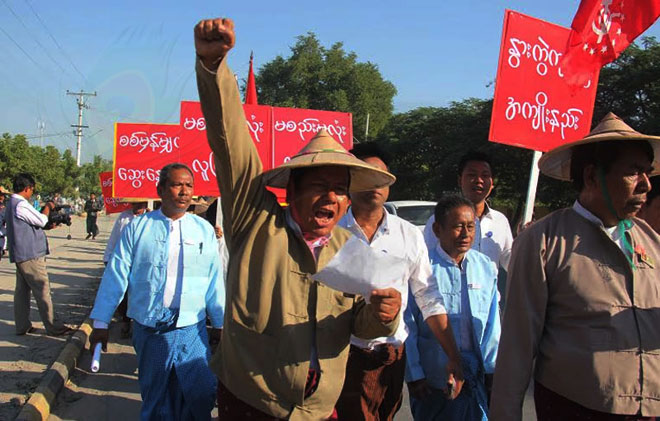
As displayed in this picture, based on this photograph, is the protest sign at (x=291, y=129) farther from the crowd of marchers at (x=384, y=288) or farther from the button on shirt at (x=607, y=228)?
the button on shirt at (x=607, y=228)

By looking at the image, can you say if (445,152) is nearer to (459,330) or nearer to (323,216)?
(459,330)

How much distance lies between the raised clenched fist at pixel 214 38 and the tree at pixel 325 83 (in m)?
44.7

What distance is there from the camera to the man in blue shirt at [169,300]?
11.9ft

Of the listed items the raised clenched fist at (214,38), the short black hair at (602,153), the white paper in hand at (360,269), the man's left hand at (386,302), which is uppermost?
the raised clenched fist at (214,38)

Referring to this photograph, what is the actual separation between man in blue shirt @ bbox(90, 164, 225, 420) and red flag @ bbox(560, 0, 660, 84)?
3244 millimetres

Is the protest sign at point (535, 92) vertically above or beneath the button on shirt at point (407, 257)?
above

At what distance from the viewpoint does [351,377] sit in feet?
9.69

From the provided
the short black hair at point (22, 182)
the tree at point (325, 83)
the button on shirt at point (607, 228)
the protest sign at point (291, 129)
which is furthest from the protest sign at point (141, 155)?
the tree at point (325, 83)

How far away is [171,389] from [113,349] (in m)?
3.59

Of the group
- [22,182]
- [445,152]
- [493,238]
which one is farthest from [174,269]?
[445,152]

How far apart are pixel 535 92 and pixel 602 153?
2.60 metres

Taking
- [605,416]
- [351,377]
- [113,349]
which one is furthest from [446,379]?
[113,349]

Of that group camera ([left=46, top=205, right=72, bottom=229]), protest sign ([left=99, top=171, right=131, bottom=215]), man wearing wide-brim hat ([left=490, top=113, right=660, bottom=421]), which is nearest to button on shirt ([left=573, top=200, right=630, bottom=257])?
man wearing wide-brim hat ([left=490, top=113, right=660, bottom=421])

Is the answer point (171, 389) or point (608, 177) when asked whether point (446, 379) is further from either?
point (171, 389)
